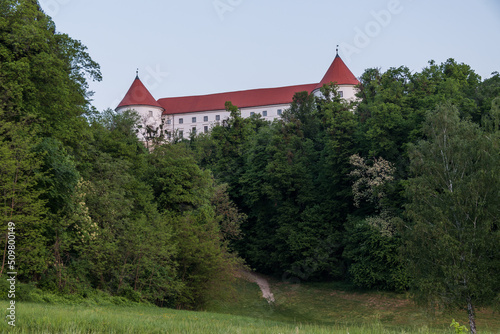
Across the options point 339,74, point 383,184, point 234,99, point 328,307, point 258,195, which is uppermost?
point 339,74

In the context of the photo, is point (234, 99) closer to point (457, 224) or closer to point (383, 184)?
point (383, 184)

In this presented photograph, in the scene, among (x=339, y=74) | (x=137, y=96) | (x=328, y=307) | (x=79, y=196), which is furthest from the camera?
(x=137, y=96)

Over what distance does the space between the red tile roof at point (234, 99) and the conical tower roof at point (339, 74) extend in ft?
42.0

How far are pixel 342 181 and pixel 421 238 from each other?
2534 cm

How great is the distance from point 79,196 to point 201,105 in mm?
93334

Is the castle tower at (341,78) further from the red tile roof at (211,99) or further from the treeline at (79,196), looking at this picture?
the treeline at (79,196)

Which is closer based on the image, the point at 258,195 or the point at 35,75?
the point at 35,75

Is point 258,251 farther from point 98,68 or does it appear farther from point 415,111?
point 98,68

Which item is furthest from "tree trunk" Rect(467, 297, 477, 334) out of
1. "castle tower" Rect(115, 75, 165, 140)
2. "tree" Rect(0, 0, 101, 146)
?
"castle tower" Rect(115, 75, 165, 140)

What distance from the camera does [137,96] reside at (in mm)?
108438

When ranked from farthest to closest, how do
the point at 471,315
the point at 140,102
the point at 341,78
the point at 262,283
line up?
the point at 140,102 < the point at 341,78 < the point at 262,283 < the point at 471,315

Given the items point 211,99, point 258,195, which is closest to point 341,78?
point 211,99

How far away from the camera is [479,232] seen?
70.2 ft

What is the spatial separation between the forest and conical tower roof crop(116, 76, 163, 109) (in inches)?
2240
